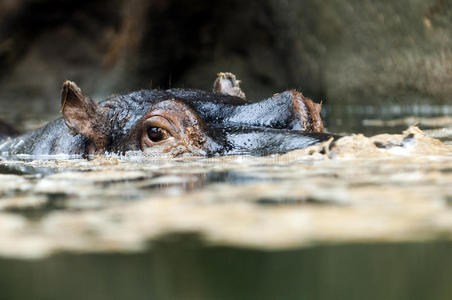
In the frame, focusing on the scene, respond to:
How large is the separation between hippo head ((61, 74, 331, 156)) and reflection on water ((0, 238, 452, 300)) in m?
2.15

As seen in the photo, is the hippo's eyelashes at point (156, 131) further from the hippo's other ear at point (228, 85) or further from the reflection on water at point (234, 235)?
the hippo's other ear at point (228, 85)

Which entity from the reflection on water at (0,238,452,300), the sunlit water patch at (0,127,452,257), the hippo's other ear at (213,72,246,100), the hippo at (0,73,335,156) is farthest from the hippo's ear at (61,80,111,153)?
the reflection on water at (0,238,452,300)

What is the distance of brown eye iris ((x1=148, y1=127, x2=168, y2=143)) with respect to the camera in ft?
12.9

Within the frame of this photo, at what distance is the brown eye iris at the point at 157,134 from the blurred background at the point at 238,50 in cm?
563

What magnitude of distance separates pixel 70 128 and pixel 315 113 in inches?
72.5

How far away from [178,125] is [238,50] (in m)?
8.90

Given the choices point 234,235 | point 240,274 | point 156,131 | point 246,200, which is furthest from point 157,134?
point 240,274

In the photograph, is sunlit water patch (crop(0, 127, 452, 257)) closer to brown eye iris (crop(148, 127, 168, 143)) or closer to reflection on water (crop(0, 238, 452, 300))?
reflection on water (crop(0, 238, 452, 300))

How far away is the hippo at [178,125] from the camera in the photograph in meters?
3.87

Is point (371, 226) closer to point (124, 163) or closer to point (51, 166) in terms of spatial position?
point (124, 163)

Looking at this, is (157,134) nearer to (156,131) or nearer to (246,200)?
(156,131)

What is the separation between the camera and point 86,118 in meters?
4.27

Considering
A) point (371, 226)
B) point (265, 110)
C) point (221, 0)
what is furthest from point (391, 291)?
point (221, 0)

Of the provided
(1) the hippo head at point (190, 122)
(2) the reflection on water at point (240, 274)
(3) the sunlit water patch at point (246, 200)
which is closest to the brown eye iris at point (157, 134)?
(1) the hippo head at point (190, 122)
